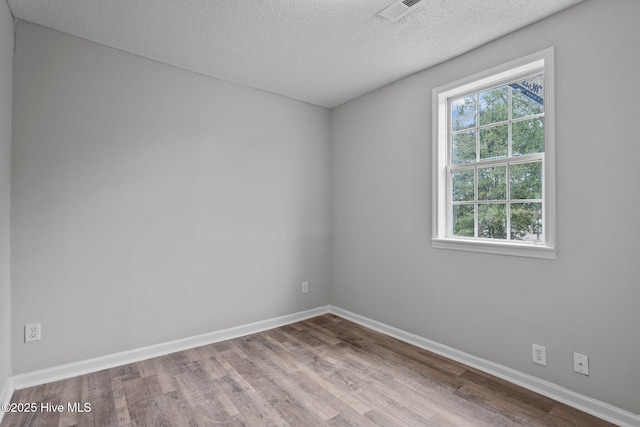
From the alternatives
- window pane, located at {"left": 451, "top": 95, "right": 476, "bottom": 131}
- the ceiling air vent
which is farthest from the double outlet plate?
the ceiling air vent

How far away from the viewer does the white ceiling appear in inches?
82.1

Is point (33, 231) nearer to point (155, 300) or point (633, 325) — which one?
point (155, 300)

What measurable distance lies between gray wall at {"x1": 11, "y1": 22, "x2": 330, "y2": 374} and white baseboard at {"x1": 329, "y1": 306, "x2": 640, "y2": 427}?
4.51ft

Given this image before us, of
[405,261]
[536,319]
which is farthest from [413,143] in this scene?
[536,319]

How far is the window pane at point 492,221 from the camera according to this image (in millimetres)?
2537

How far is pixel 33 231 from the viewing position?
2293mm

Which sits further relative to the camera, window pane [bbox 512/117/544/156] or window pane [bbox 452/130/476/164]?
window pane [bbox 452/130/476/164]

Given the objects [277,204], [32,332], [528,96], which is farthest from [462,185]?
[32,332]

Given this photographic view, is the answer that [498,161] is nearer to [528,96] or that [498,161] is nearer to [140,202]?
[528,96]

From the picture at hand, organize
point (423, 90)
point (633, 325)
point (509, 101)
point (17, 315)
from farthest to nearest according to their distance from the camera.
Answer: point (423, 90) < point (509, 101) < point (17, 315) < point (633, 325)

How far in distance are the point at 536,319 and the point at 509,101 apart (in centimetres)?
163

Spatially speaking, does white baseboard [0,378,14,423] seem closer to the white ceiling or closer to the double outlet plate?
the white ceiling

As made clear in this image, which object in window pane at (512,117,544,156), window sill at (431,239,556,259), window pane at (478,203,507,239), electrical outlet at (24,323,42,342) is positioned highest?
window pane at (512,117,544,156)

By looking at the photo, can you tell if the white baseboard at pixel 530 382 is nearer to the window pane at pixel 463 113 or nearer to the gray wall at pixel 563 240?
the gray wall at pixel 563 240
